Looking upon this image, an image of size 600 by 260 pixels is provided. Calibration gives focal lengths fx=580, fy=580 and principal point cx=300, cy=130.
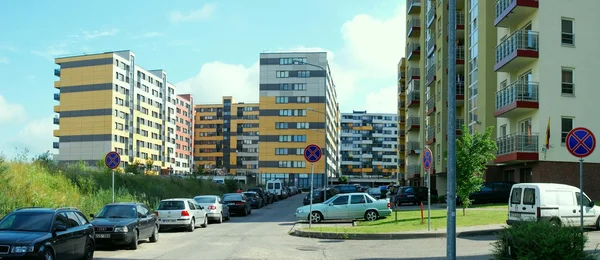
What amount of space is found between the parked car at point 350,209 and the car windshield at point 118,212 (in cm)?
1064

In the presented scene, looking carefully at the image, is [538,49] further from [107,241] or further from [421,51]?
[421,51]

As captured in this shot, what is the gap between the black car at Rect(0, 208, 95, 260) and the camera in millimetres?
11656

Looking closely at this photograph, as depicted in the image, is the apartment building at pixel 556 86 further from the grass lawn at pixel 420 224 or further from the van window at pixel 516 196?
the van window at pixel 516 196

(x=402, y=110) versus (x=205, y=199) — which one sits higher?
(x=402, y=110)

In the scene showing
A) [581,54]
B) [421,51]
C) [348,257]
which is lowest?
[348,257]

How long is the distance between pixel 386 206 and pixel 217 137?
5715 inches

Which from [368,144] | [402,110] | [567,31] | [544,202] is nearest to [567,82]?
[567,31]

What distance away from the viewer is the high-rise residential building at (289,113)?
379 feet

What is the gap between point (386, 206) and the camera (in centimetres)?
2738

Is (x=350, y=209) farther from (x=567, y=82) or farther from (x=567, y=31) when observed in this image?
(x=567, y=31)

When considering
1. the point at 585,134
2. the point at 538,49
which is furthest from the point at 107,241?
the point at 538,49

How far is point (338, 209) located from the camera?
1082 inches

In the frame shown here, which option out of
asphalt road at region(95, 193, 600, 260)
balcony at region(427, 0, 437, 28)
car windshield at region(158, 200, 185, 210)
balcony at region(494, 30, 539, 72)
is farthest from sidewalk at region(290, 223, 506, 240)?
balcony at region(427, 0, 437, 28)

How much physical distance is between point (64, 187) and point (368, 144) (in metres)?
169
